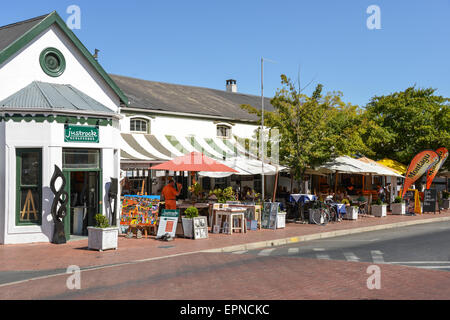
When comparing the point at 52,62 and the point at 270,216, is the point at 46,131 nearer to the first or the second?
the point at 52,62

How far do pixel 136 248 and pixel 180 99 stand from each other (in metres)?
14.4

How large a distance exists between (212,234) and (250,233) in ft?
4.24

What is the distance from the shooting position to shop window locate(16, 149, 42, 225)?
44.7 ft

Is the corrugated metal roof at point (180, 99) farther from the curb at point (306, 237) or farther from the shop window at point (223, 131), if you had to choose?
the curb at point (306, 237)

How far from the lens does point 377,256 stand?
451 inches

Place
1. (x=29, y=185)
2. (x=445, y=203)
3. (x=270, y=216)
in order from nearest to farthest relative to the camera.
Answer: (x=29, y=185), (x=270, y=216), (x=445, y=203)

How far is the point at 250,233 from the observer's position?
1588cm

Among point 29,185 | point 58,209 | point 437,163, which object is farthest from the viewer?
point 437,163

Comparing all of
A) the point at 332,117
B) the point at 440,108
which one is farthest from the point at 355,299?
the point at 440,108

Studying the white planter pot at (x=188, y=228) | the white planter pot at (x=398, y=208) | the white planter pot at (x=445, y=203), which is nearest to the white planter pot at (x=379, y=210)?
the white planter pot at (x=398, y=208)

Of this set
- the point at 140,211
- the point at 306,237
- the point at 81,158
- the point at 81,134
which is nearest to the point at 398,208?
the point at 306,237

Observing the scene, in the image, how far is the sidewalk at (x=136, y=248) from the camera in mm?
10914
